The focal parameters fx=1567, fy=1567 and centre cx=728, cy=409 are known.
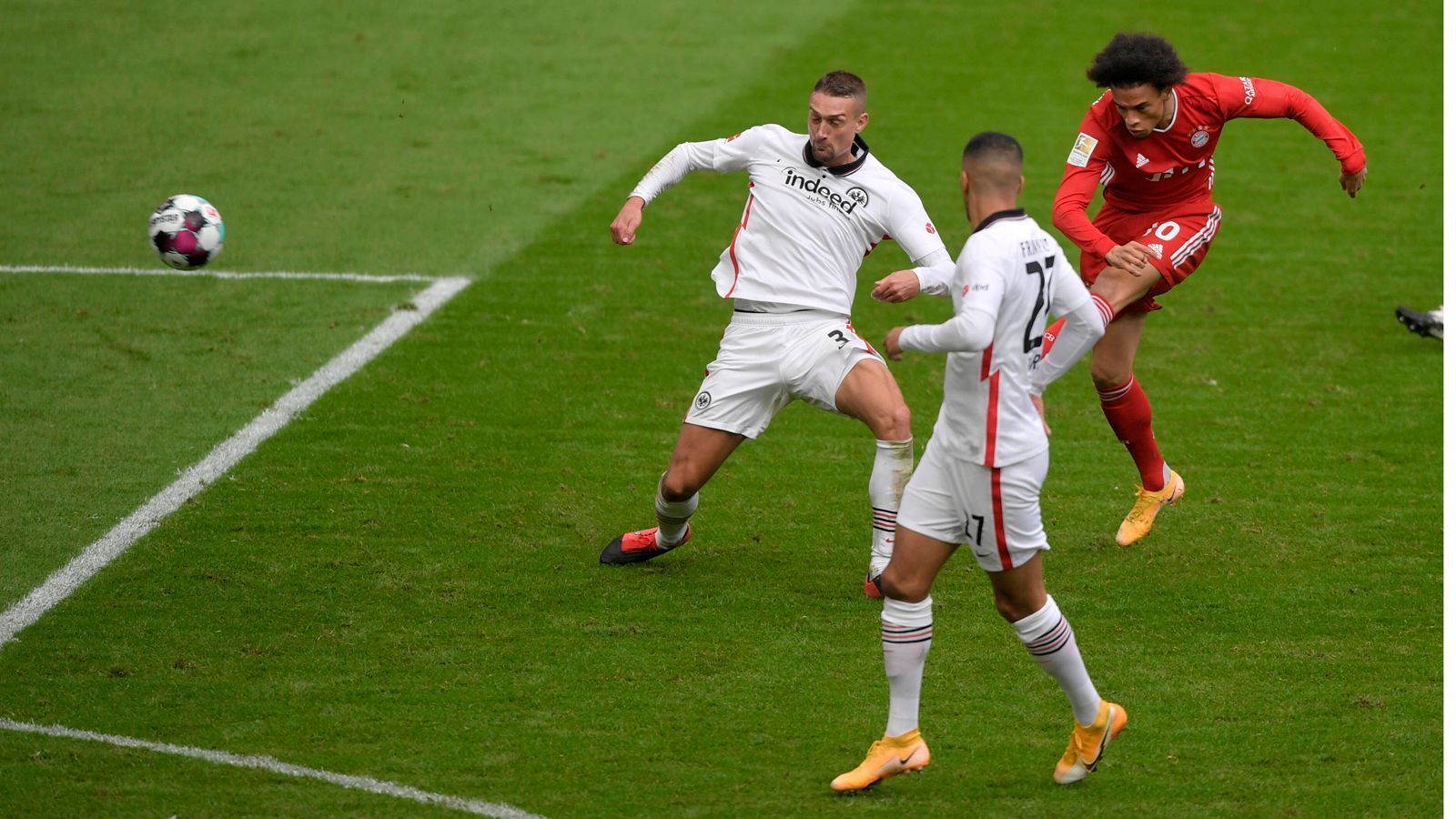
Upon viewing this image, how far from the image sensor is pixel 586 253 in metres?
12.2

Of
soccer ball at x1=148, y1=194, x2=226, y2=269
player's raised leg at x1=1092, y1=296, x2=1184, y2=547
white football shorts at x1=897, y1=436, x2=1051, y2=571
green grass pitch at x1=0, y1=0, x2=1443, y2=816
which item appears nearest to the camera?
white football shorts at x1=897, y1=436, x2=1051, y2=571

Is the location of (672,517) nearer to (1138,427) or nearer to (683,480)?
(683,480)

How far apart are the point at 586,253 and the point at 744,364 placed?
17.8 feet

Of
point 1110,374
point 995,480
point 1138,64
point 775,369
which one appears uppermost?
point 1138,64

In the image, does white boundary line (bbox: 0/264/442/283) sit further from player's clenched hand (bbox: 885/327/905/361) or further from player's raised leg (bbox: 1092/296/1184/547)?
player's clenched hand (bbox: 885/327/905/361)

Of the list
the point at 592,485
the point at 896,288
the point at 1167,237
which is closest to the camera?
the point at 896,288

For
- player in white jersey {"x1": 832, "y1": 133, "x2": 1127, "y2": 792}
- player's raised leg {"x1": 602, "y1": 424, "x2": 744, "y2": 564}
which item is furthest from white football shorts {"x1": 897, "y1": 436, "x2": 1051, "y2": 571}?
player's raised leg {"x1": 602, "y1": 424, "x2": 744, "y2": 564}

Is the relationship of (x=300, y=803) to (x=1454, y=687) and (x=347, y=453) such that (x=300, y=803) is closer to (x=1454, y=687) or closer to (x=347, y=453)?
(x=347, y=453)

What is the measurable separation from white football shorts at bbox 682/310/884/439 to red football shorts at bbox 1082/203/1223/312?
1359 millimetres

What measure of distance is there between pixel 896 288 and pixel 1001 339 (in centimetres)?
100

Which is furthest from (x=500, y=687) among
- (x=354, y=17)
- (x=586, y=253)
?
(x=354, y=17)

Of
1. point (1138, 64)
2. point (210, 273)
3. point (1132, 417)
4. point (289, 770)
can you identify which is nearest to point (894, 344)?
point (289, 770)

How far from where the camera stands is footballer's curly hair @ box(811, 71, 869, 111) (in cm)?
676

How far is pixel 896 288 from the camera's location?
6.00 meters
